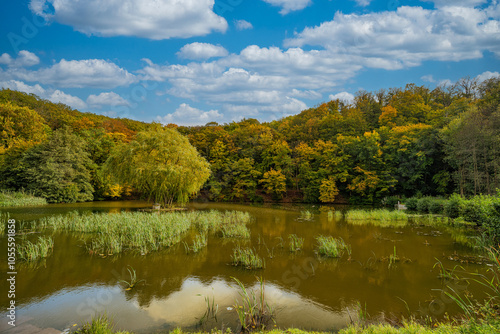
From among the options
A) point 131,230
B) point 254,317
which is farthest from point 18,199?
point 254,317

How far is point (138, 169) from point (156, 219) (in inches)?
310

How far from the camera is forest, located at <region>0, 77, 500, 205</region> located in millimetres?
26727

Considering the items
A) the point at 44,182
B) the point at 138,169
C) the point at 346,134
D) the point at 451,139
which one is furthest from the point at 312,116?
the point at 44,182

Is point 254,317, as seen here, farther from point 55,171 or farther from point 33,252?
point 55,171

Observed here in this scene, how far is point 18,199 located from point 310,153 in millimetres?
32531

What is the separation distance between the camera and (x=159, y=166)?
21.0 meters

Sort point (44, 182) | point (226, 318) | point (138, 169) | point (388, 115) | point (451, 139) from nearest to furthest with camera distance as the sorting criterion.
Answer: point (226, 318)
point (138, 169)
point (451, 139)
point (44, 182)
point (388, 115)

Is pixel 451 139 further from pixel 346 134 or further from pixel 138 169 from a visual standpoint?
pixel 138 169

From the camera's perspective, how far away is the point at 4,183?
100 ft

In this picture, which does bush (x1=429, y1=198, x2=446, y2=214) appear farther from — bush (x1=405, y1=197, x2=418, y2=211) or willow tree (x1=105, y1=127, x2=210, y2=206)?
willow tree (x1=105, y1=127, x2=210, y2=206)

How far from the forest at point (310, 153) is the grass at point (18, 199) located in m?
1.61

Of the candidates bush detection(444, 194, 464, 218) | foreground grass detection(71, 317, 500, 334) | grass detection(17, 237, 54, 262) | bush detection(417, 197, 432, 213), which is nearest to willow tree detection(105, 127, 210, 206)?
grass detection(17, 237, 54, 262)

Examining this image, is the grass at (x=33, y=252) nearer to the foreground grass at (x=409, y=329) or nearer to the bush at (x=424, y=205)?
the foreground grass at (x=409, y=329)

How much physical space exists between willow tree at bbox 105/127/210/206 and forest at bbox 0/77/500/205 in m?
2.10
